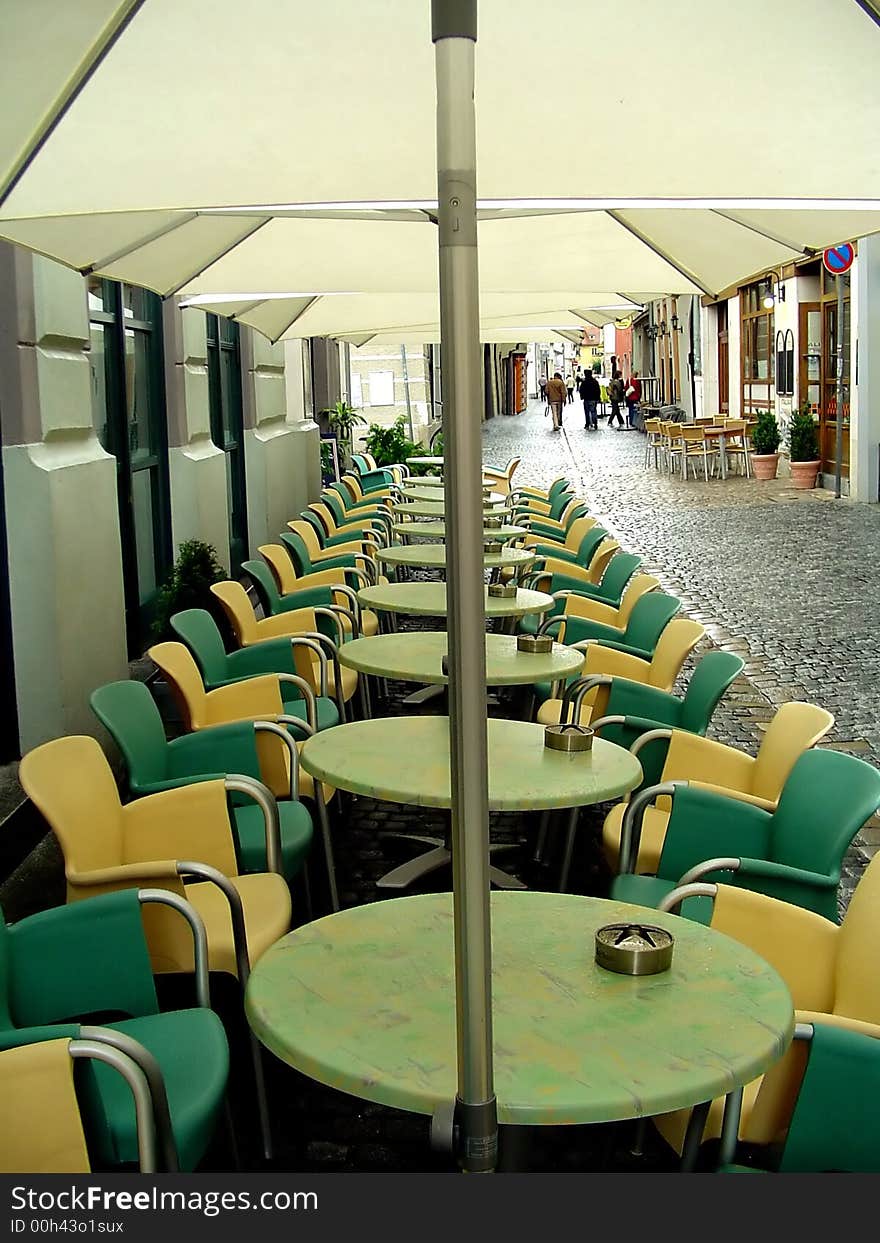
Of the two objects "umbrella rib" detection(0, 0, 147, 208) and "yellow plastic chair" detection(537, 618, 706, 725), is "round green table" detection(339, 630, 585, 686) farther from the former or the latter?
"umbrella rib" detection(0, 0, 147, 208)

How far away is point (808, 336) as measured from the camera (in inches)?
829

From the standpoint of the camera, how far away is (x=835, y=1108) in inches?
84.7

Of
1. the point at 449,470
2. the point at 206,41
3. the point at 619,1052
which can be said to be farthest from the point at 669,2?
the point at 619,1052

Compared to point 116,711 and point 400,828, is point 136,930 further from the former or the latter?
point 400,828

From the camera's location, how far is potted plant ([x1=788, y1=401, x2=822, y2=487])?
19125mm

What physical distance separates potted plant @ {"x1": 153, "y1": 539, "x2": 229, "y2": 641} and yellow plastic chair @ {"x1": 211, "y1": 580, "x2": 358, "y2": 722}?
0.82 metres

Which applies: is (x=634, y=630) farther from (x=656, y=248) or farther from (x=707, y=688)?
(x=656, y=248)

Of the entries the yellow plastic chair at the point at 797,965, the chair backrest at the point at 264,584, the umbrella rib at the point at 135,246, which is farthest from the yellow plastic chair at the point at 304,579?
the yellow plastic chair at the point at 797,965

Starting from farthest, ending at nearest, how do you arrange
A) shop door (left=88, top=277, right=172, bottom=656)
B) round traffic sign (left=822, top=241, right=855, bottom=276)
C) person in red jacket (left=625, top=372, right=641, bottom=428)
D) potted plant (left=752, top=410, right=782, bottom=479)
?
1. person in red jacket (left=625, top=372, right=641, bottom=428)
2. potted plant (left=752, top=410, right=782, bottom=479)
3. round traffic sign (left=822, top=241, right=855, bottom=276)
4. shop door (left=88, top=277, right=172, bottom=656)

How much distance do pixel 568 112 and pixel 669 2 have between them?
0.36 m

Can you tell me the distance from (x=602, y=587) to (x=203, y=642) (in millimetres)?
2578

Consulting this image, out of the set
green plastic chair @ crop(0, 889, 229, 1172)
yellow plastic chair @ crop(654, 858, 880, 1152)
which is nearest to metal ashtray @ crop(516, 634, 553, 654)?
yellow plastic chair @ crop(654, 858, 880, 1152)

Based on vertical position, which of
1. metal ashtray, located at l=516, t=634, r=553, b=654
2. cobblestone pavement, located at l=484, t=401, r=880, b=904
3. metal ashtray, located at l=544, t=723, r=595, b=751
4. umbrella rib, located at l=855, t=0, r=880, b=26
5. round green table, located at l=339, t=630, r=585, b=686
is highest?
umbrella rib, located at l=855, t=0, r=880, b=26

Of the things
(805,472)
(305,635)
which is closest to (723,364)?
(805,472)
